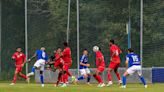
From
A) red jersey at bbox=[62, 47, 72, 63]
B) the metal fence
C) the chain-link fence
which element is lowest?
the metal fence

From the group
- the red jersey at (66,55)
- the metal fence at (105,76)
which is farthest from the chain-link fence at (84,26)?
the red jersey at (66,55)

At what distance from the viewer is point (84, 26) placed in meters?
37.2

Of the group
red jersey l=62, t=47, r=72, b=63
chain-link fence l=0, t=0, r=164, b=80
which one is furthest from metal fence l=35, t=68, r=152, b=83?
red jersey l=62, t=47, r=72, b=63

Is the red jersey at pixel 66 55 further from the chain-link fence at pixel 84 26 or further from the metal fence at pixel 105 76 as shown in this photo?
the chain-link fence at pixel 84 26

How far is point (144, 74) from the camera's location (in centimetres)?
3319

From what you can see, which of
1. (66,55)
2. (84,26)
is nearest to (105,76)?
(84,26)

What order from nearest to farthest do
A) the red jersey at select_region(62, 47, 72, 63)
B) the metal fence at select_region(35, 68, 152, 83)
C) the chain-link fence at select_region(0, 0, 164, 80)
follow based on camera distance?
the red jersey at select_region(62, 47, 72, 63), the metal fence at select_region(35, 68, 152, 83), the chain-link fence at select_region(0, 0, 164, 80)

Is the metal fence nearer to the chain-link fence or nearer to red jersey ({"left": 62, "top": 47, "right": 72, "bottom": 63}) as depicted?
the chain-link fence

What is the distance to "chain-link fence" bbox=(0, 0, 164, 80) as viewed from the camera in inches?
1379

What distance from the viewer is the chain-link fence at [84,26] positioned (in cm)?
3503

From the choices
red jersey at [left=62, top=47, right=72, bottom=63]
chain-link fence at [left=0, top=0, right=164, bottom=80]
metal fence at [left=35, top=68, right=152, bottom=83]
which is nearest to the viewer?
red jersey at [left=62, top=47, right=72, bottom=63]

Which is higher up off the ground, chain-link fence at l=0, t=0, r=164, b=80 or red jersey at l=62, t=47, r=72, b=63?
chain-link fence at l=0, t=0, r=164, b=80

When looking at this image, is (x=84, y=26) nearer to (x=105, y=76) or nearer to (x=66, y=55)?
(x=105, y=76)

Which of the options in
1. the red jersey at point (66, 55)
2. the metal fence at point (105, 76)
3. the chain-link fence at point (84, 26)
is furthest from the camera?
the chain-link fence at point (84, 26)
